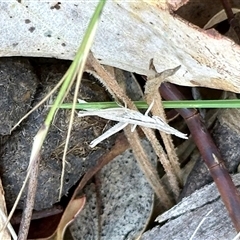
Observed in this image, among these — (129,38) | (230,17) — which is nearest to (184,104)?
(129,38)

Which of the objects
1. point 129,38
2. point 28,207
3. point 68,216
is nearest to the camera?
point 129,38

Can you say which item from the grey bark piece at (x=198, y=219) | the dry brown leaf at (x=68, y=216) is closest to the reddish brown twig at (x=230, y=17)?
the grey bark piece at (x=198, y=219)

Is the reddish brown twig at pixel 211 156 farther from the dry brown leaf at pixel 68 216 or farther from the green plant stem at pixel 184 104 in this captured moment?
the dry brown leaf at pixel 68 216

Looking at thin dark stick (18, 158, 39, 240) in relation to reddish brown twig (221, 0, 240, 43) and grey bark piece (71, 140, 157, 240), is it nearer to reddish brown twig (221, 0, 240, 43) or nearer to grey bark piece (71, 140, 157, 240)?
grey bark piece (71, 140, 157, 240)

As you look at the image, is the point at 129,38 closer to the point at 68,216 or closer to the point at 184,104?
the point at 184,104

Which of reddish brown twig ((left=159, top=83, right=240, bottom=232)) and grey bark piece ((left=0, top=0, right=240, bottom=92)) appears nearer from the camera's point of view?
grey bark piece ((left=0, top=0, right=240, bottom=92))

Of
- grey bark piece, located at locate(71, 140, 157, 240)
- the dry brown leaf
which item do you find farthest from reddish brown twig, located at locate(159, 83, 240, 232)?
the dry brown leaf
